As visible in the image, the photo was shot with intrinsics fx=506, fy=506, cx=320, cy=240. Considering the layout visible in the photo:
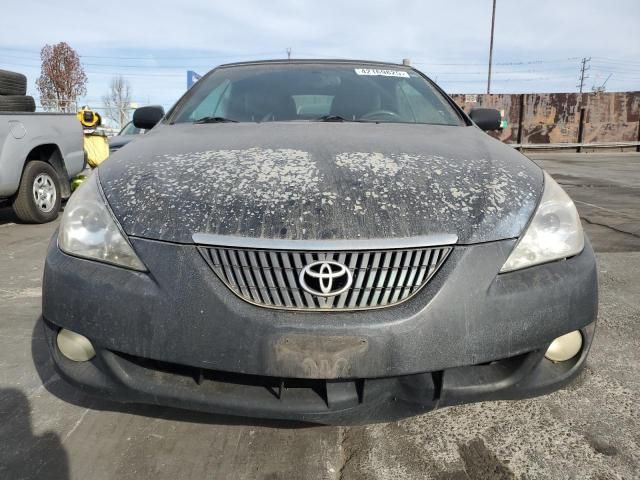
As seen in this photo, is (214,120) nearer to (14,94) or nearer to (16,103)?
(16,103)

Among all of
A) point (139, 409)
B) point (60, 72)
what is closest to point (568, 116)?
point (139, 409)

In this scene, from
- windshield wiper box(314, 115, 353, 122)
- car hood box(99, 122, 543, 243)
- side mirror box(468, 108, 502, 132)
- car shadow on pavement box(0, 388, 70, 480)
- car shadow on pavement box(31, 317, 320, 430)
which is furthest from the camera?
side mirror box(468, 108, 502, 132)

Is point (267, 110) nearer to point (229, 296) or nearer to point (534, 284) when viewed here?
point (229, 296)

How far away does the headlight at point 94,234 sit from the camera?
1505 mm

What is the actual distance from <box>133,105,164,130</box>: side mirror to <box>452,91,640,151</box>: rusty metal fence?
2036cm

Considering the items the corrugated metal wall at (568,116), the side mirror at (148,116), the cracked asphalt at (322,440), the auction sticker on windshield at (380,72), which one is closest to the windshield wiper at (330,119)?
the auction sticker on windshield at (380,72)

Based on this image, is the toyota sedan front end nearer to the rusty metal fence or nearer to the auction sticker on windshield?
the auction sticker on windshield

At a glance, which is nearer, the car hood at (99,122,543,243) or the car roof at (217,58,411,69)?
the car hood at (99,122,543,243)

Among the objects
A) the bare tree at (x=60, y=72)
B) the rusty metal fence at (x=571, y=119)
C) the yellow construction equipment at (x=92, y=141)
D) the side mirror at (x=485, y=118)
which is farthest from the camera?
the bare tree at (x=60, y=72)

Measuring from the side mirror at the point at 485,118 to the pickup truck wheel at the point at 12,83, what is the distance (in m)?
4.97

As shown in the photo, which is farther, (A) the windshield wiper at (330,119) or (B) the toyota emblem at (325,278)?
(A) the windshield wiper at (330,119)

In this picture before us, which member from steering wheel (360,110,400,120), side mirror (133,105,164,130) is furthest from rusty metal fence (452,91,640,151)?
side mirror (133,105,164,130)

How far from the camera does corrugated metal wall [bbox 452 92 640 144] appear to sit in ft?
70.7

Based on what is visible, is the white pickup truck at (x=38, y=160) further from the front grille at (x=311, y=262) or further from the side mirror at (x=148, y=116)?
the front grille at (x=311, y=262)
